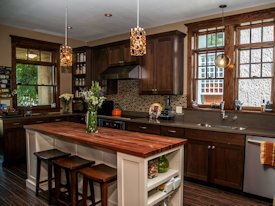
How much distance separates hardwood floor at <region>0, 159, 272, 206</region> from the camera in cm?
295

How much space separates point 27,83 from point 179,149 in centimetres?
436

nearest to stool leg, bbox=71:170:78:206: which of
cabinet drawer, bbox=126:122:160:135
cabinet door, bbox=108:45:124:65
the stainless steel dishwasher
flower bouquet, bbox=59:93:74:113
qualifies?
cabinet drawer, bbox=126:122:160:135

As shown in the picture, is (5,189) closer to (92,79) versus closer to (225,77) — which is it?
(92,79)

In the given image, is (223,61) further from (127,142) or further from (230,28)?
(127,142)

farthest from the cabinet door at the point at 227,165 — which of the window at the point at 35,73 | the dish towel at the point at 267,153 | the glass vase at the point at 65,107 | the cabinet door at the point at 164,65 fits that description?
the window at the point at 35,73

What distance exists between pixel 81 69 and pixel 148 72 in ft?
6.92

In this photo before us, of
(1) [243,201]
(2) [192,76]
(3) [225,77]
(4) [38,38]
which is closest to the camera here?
(1) [243,201]

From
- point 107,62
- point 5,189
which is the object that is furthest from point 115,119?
point 5,189

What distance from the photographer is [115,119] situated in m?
4.66

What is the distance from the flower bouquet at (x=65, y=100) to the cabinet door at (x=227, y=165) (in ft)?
12.4

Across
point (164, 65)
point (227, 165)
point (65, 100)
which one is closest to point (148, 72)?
point (164, 65)

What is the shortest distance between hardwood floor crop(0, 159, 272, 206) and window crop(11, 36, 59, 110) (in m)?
2.18

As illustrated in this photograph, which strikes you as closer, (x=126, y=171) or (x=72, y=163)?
(x=126, y=171)

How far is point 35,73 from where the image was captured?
5543 mm
